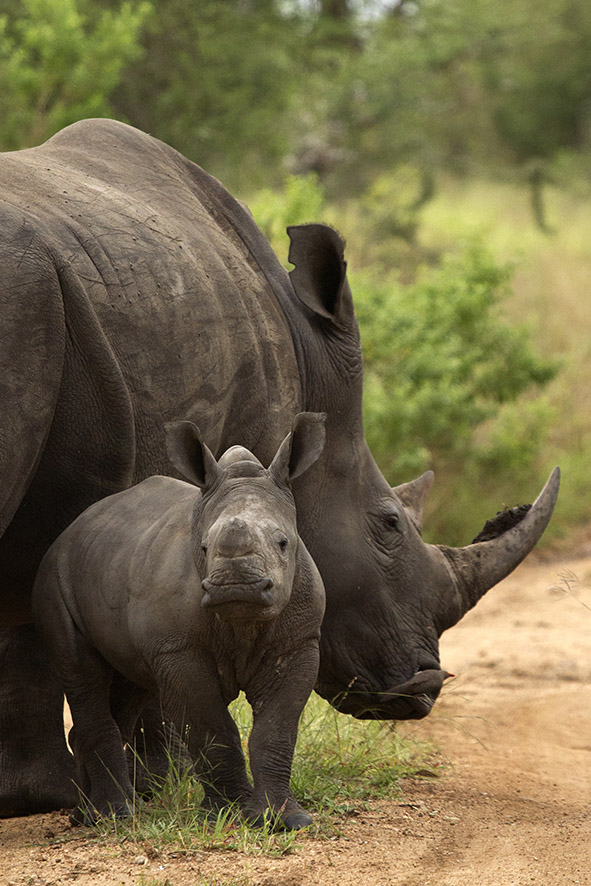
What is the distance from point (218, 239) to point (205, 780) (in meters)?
1.90

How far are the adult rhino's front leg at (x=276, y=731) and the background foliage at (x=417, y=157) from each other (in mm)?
6882

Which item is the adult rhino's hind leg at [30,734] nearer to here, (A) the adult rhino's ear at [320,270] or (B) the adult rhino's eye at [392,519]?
(B) the adult rhino's eye at [392,519]

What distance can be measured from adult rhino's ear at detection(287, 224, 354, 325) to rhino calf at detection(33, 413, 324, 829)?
4.05ft

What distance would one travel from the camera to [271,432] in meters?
4.57

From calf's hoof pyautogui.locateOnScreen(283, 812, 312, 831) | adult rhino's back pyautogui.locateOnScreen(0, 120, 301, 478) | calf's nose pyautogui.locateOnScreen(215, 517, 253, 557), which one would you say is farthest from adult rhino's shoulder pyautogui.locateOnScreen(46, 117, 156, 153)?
calf's hoof pyautogui.locateOnScreen(283, 812, 312, 831)

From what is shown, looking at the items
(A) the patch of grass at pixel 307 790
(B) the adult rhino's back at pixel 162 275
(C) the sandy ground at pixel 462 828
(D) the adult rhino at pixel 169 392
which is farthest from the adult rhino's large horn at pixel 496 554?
(B) the adult rhino's back at pixel 162 275

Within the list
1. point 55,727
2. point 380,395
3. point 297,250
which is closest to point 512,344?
point 380,395

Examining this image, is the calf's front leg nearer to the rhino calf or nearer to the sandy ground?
the rhino calf

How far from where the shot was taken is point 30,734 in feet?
14.7

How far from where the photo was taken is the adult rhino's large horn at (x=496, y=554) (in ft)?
15.9

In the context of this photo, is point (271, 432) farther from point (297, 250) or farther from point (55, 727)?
point (55, 727)

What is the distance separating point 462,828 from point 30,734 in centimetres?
144

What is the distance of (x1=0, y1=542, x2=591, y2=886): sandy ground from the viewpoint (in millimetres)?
3393

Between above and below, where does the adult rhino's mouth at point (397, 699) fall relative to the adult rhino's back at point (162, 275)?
below
